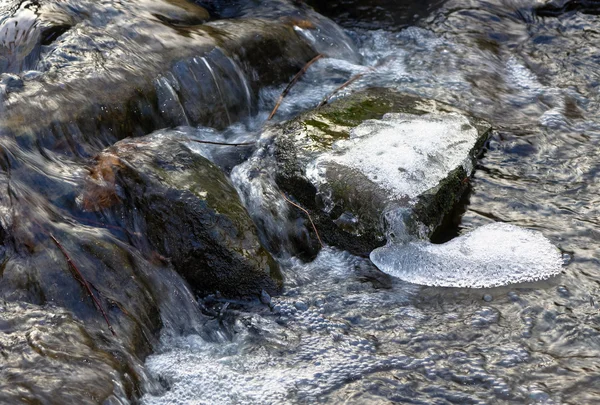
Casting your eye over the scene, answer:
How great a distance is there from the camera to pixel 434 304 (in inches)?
141

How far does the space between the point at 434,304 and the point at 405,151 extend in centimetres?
113

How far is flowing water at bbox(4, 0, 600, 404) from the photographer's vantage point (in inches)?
121

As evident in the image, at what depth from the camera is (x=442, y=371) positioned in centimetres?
313

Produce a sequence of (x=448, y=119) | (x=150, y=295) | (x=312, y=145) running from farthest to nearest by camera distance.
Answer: (x=448, y=119) < (x=312, y=145) < (x=150, y=295)

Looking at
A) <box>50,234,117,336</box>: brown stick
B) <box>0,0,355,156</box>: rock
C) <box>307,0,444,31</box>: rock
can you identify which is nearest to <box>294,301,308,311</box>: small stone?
<box>50,234,117,336</box>: brown stick

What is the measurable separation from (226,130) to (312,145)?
0.81 metres

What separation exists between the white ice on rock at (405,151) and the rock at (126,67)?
1063mm

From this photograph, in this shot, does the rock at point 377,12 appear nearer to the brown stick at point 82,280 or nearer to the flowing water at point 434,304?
the flowing water at point 434,304

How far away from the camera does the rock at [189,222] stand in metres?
3.65

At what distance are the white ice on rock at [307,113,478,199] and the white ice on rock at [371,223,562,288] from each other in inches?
14.5

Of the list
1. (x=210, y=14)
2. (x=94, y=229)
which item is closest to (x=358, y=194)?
(x=94, y=229)

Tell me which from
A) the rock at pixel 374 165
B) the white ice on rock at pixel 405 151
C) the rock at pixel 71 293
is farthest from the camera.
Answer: the white ice on rock at pixel 405 151

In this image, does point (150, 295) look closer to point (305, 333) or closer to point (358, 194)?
point (305, 333)

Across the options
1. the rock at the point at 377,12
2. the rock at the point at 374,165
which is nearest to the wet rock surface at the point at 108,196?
the rock at the point at 374,165
